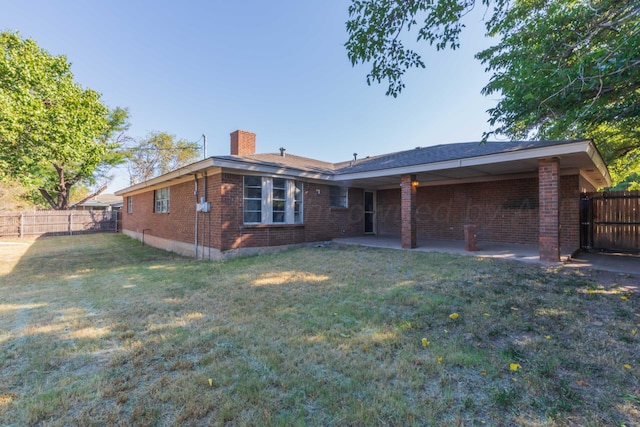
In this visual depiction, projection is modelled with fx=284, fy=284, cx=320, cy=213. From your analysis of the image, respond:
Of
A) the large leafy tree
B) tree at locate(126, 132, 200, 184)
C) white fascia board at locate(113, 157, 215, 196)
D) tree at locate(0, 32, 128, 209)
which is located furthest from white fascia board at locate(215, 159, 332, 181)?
tree at locate(126, 132, 200, 184)

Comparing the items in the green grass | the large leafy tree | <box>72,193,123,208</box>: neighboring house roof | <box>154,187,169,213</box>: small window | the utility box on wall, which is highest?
the large leafy tree

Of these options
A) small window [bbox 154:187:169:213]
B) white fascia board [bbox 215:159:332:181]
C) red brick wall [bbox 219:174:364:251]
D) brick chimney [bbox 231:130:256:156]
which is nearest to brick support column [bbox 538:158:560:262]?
white fascia board [bbox 215:159:332:181]

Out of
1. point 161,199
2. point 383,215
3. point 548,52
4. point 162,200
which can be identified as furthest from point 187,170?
point 548,52

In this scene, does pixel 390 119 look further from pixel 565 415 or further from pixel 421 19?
pixel 565 415

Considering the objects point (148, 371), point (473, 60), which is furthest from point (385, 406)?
point (473, 60)

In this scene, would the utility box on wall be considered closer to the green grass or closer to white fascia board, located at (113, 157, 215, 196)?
white fascia board, located at (113, 157, 215, 196)

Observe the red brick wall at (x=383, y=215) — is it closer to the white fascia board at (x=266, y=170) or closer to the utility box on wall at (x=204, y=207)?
the utility box on wall at (x=204, y=207)

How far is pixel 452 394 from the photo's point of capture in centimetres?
220

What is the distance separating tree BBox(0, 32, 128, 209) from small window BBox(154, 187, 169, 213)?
3575 millimetres

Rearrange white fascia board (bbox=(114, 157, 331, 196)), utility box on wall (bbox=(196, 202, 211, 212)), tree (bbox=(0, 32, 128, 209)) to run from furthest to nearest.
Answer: tree (bbox=(0, 32, 128, 209)) → utility box on wall (bbox=(196, 202, 211, 212)) → white fascia board (bbox=(114, 157, 331, 196))

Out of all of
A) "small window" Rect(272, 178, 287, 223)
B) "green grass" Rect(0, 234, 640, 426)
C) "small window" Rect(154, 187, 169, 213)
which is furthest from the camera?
"small window" Rect(154, 187, 169, 213)

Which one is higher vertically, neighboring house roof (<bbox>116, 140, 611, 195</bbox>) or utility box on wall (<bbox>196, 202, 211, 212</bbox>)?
neighboring house roof (<bbox>116, 140, 611, 195</bbox>)

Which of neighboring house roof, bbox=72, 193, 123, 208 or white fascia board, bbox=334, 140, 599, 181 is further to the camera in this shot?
neighboring house roof, bbox=72, 193, 123, 208

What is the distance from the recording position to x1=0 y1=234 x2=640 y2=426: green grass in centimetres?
204
